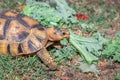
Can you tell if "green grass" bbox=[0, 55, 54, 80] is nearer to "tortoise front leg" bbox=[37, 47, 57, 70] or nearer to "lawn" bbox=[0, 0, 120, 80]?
"lawn" bbox=[0, 0, 120, 80]

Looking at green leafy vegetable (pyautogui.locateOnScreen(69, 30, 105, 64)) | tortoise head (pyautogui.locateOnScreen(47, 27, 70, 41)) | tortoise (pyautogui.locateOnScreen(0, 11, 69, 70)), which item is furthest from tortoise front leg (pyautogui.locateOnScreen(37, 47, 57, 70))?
green leafy vegetable (pyautogui.locateOnScreen(69, 30, 105, 64))

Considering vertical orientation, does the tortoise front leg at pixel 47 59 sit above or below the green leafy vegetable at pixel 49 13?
below

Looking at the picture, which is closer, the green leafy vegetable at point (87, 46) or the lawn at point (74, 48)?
the lawn at point (74, 48)

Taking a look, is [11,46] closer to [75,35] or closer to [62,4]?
[75,35]

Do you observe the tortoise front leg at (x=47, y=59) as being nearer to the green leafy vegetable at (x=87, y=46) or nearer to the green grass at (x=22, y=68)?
the green grass at (x=22, y=68)

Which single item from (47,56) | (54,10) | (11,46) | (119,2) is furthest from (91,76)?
(119,2)

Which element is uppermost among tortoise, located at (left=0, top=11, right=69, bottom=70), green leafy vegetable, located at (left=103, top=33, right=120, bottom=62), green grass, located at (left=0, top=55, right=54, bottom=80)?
tortoise, located at (left=0, top=11, right=69, bottom=70)

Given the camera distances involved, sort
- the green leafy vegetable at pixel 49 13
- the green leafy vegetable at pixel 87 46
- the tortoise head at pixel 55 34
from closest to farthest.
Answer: the tortoise head at pixel 55 34 → the green leafy vegetable at pixel 87 46 → the green leafy vegetable at pixel 49 13

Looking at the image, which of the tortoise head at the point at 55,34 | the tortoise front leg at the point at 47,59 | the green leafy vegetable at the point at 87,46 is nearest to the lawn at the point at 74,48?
the green leafy vegetable at the point at 87,46
